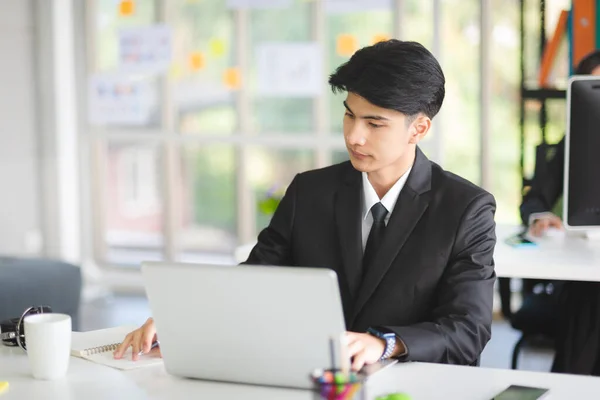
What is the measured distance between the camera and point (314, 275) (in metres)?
1.36

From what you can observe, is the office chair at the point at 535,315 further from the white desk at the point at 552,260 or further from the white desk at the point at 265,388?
the white desk at the point at 265,388

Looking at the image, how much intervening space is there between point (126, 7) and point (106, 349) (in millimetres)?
3596

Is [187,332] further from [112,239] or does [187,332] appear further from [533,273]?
[112,239]

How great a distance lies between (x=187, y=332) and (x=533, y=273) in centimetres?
133

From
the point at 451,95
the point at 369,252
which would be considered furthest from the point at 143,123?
the point at 369,252

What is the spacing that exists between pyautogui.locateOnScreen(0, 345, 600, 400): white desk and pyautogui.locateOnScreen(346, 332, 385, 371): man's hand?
0.03 m

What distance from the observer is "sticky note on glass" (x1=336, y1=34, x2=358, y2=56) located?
4.66 metres

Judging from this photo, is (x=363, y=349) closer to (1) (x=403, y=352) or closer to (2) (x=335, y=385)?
(1) (x=403, y=352)

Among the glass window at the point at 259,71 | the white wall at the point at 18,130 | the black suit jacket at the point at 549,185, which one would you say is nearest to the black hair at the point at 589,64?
the black suit jacket at the point at 549,185

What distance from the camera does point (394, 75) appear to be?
72.1 inches

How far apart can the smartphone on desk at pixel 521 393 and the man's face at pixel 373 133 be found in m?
0.61

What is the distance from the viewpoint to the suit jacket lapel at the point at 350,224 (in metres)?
1.96

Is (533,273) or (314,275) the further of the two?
(533,273)

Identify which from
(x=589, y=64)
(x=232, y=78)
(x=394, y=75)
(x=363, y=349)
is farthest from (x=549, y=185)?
(x=232, y=78)
